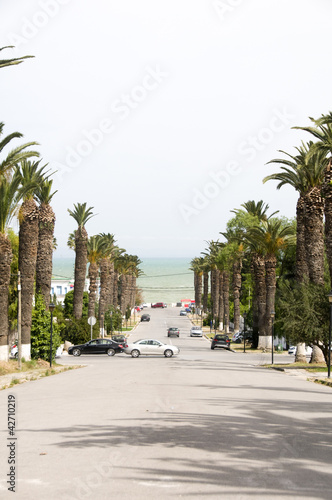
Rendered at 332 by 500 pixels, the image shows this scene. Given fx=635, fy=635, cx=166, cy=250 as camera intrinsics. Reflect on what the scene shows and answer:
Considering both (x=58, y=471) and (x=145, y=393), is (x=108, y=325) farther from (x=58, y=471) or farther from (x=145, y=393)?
(x=58, y=471)

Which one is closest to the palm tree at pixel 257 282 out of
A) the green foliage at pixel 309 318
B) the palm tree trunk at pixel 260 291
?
the palm tree trunk at pixel 260 291

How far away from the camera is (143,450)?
29.8 ft

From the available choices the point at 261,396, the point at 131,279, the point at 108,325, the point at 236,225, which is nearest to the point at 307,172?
the point at 261,396

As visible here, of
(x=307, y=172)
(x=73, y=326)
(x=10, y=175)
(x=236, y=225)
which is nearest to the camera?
(x=10, y=175)

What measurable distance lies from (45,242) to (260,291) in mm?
24521

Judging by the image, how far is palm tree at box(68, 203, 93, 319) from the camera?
60.5m

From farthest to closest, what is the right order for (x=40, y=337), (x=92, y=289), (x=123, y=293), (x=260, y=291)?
(x=123, y=293)
(x=92, y=289)
(x=260, y=291)
(x=40, y=337)

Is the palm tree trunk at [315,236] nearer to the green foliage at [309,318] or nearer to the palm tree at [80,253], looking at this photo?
the green foliage at [309,318]

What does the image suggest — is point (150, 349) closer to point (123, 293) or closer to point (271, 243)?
point (271, 243)

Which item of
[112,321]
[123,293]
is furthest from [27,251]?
[123,293]

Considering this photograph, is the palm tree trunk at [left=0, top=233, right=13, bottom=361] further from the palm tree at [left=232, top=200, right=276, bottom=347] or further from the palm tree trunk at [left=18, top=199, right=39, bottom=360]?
the palm tree at [left=232, top=200, right=276, bottom=347]

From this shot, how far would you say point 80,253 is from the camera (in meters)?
60.8

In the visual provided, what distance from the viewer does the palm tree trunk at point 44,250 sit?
4472 cm

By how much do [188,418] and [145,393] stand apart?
5502 mm
